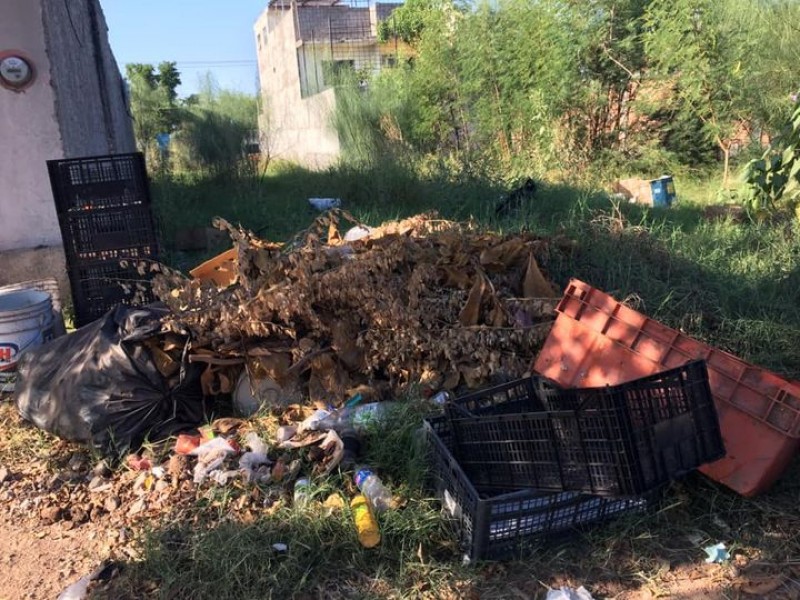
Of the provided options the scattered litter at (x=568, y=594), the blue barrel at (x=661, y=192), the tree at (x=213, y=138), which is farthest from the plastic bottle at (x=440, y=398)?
the tree at (x=213, y=138)

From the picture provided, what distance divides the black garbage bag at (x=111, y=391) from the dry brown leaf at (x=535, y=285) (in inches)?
76.0

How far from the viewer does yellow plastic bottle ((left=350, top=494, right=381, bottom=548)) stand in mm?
2311

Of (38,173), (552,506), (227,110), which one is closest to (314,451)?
(552,506)

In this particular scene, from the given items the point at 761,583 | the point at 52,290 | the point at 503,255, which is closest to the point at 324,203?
the point at 52,290

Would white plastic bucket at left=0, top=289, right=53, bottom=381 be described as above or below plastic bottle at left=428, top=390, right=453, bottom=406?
above

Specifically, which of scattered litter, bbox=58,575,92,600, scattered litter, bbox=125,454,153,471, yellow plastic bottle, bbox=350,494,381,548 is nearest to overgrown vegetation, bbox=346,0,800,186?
scattered litter, bbox=125,454,153,471

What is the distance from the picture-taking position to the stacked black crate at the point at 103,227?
419cm

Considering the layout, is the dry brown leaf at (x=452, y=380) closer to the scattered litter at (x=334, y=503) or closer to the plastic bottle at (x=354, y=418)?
the plastic bottle at (x=354, y=418)

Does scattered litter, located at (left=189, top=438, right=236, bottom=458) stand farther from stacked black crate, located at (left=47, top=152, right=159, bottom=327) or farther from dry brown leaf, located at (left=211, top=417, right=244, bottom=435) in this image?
stacked black crate, located at (left=47, top=152, right=159, bottom=327)

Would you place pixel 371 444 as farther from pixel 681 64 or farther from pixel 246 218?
pixel 681 64

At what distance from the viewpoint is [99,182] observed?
4250 mm

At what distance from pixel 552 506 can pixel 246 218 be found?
6.15 meters

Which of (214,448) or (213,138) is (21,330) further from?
(213,138)

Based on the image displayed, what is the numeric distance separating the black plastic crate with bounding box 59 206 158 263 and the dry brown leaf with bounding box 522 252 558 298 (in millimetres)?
2590
